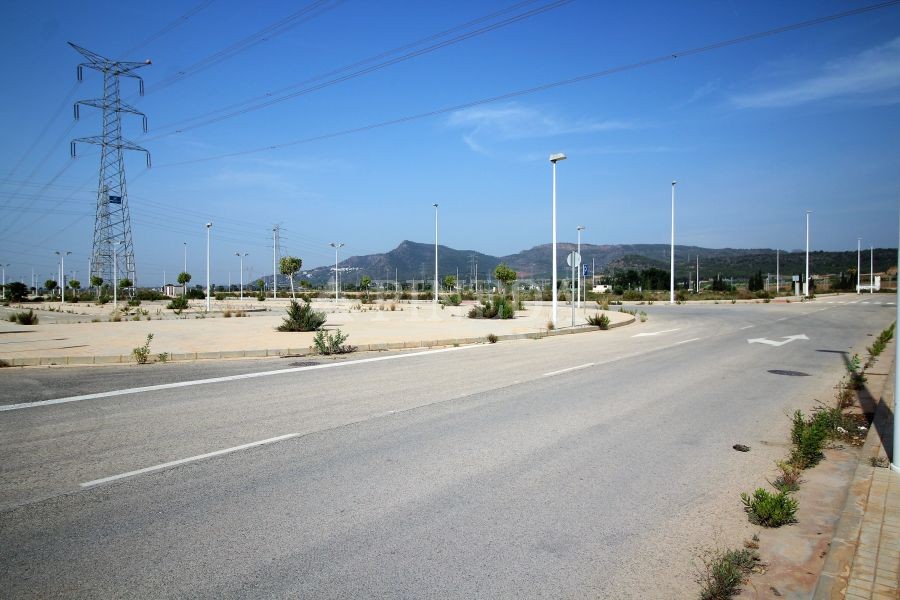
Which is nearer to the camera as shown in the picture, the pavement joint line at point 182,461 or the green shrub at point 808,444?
the pavement joint line at point 182,461

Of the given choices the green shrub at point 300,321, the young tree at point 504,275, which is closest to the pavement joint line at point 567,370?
the green shrub at point 300,321

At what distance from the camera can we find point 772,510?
4121mm

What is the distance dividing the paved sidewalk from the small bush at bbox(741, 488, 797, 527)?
0.33 m

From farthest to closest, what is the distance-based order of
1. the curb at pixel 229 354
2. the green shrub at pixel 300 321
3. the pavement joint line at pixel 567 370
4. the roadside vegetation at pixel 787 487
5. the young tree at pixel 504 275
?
the young tree at pixel 504 275 < the green shrub at pixel 300 321 < the curb at pixel 229 354 < the pavement joint line at pixel 567 370 < the roadside vegetation at pixel 787 487

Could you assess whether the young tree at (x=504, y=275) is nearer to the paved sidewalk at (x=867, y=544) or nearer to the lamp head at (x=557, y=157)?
the lamp head at (x=557, y=157)

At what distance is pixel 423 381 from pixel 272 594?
6.94 meters

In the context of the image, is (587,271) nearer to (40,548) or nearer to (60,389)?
(60,389)

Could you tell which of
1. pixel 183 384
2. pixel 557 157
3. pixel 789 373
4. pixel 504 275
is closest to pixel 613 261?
pixel 504 275

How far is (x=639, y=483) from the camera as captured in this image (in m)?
4.91

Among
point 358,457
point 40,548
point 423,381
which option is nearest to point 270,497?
point 358,457

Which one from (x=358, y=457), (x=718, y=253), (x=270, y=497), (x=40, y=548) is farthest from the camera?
(x=718, y=253)

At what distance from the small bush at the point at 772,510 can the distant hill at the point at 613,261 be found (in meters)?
84.6

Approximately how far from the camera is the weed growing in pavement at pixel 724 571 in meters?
3.18

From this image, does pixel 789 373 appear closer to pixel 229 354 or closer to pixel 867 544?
pixel 867 544
